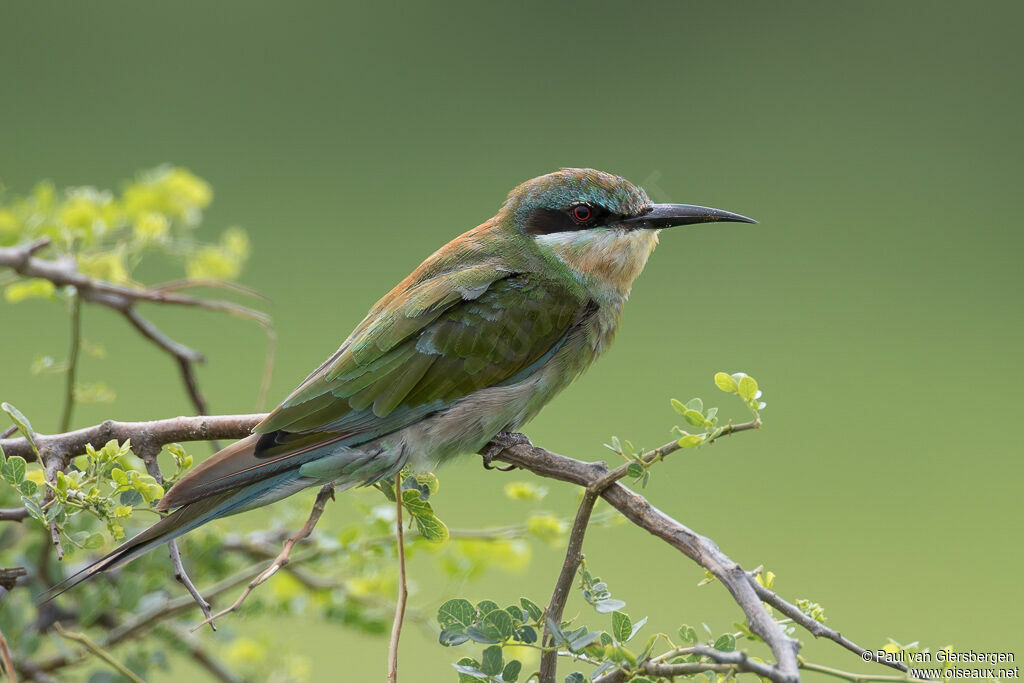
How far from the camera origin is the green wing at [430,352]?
0.99 meters

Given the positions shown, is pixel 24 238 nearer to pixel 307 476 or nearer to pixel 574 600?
pixel 307 476

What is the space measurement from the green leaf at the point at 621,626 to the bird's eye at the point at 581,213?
611 millimetres

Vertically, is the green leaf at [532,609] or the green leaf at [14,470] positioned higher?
the green leaf at [532,609]

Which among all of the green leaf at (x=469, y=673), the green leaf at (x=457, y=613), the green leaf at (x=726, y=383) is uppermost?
the green leaf at (x=726, y=383)

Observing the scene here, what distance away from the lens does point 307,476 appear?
926 mm

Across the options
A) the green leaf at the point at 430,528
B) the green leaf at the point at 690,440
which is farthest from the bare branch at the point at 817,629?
the green leaf at the point at 430,528

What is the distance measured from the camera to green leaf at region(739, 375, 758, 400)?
0.70m

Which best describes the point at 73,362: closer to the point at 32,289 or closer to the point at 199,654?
the point at 32,289

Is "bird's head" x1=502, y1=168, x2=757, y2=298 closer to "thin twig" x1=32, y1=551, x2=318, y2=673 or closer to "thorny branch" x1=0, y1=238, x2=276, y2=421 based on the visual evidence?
"thorny branch" x1=0, y1=238, x2=276, y2=421

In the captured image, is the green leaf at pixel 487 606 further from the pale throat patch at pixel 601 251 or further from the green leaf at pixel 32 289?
the green leaf at pixel 32 289

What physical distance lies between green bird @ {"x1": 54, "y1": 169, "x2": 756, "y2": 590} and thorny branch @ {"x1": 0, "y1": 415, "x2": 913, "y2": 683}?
0.03 m

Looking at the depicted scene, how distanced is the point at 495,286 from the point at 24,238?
60 cm

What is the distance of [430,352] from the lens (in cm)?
103

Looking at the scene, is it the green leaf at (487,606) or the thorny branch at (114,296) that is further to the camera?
the thorny branch at (114,296)
